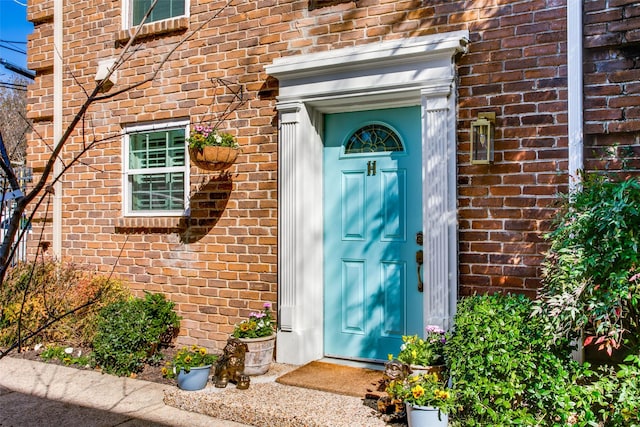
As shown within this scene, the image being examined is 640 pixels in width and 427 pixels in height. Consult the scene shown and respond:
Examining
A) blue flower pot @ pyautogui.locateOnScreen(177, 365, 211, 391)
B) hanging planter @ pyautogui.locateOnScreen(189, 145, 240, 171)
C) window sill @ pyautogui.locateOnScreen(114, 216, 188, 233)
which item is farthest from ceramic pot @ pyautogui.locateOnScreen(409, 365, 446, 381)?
window sill @ pyautogui.locateOnScreen(114, 216, 188, 233)

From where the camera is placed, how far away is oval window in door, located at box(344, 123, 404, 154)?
16.9 feet

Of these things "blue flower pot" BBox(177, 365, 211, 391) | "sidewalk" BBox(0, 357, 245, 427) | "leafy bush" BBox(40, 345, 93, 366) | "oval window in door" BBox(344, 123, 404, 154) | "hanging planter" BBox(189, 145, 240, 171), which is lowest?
"sidewalk" BBox(0, 357, 245, 427)

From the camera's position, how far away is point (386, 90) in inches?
194

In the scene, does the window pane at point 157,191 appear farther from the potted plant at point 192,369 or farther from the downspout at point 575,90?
the downspout at point 575,90

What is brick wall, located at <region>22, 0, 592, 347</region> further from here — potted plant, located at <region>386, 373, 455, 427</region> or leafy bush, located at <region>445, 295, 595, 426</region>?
potted plant, located at <region>386, 373, 455, 427</region>

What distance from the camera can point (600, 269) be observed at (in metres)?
3.34

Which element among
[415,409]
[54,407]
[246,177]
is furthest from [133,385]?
[415,409]

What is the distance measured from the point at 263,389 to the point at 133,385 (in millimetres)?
1344

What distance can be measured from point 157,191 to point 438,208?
3.38m

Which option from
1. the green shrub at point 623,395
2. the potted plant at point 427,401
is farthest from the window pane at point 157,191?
the green shrub at point 623,395

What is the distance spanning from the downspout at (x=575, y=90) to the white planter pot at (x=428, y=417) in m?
1.86

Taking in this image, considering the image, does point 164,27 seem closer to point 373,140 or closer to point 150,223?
point 150,223

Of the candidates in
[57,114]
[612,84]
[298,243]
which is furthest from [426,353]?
[57,114]

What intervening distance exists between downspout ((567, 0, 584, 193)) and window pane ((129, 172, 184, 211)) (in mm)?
3966
